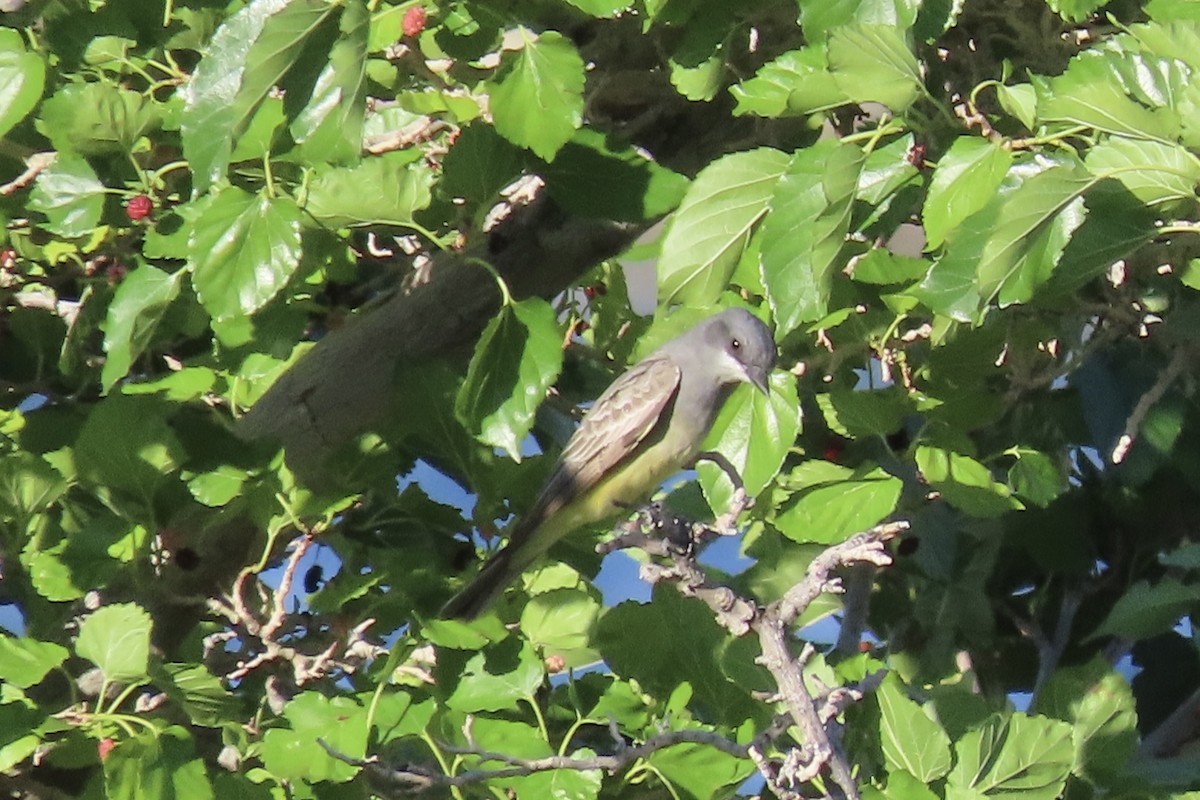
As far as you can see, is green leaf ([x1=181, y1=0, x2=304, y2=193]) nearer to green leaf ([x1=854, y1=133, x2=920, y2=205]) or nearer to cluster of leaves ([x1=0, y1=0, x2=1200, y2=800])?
cluster of leaves ([x1=0, y1=0, x2=1200, y2=800])

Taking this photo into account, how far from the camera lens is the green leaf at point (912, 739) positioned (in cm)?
202

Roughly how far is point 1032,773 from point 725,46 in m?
1.10

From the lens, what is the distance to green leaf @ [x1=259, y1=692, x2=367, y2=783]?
2033 mm

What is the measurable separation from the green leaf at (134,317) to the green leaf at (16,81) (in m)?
0.29

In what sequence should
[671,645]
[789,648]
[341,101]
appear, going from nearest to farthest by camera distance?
[789,648] → [341,101] → [671,645]

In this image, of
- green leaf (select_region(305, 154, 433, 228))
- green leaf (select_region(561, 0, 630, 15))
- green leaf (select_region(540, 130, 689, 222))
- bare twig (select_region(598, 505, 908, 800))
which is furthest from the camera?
green leaf (select_region(540, 130, 689, 222))

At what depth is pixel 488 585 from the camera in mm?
2465

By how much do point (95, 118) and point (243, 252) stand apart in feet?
1.23

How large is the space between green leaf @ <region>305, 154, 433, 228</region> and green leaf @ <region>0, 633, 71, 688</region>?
69cm

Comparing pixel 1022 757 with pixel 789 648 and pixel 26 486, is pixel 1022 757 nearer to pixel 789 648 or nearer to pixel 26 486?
pixel 789 648

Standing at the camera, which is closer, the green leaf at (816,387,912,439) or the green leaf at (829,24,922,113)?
the green leaf at (829,24,922,113)

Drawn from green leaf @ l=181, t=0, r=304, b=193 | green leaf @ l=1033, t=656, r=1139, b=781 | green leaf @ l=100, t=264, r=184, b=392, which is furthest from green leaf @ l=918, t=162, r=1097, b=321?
green leaf @ l=100, t=264, r=184, b=392

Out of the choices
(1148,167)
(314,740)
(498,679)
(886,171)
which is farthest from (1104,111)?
(314,740)

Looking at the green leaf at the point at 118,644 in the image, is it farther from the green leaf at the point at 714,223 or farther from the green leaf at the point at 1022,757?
the green leaf at the point at 1022,757
